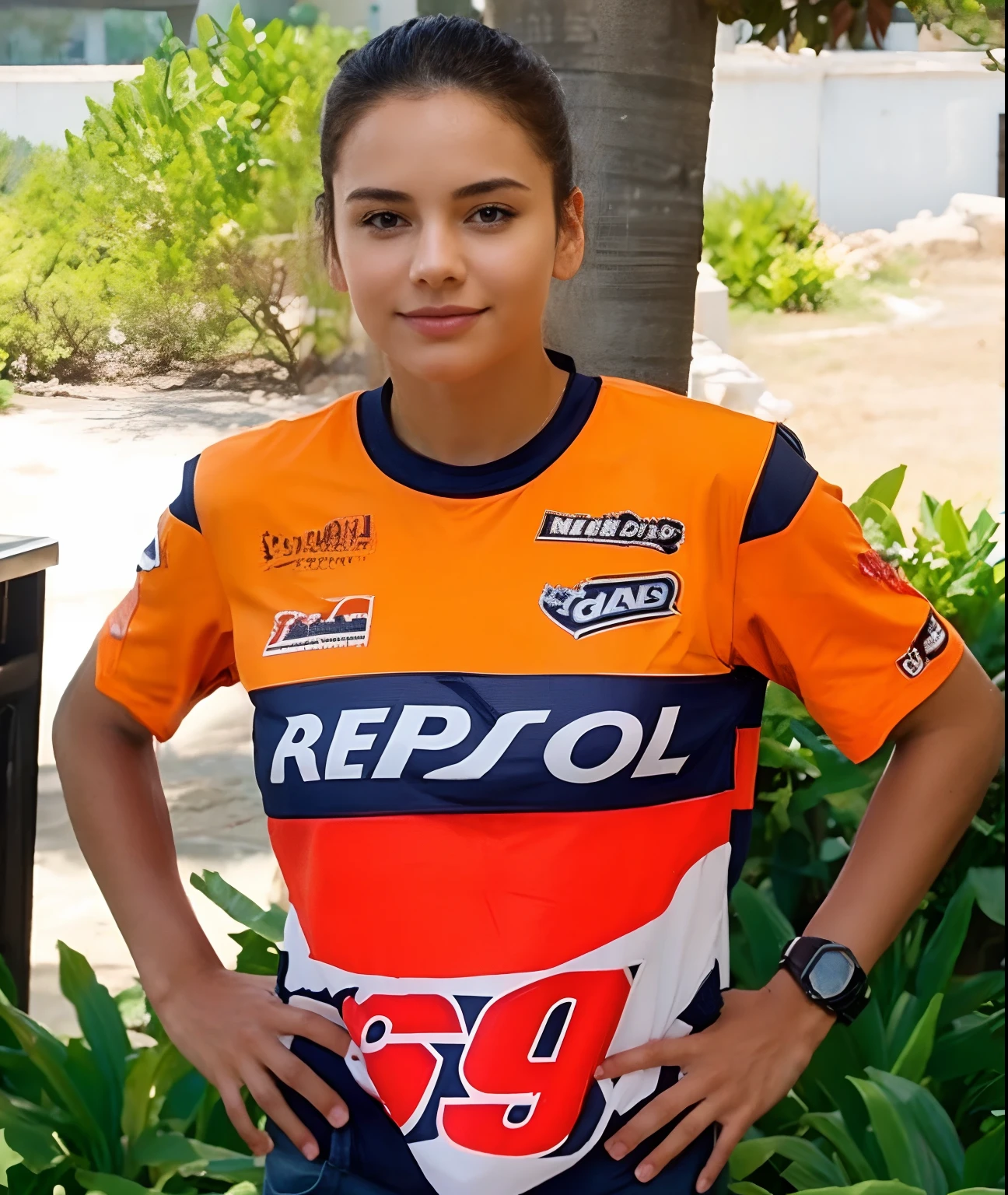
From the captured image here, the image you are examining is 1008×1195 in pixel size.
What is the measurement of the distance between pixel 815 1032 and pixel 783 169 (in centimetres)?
1647

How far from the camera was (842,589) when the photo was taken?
1.39 metres

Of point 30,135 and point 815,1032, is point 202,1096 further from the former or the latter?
point 30,135

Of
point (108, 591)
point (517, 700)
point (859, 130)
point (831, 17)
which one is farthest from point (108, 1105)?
point (859, 130)

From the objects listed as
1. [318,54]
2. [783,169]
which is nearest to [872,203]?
[783,169]

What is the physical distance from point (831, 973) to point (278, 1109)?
525 millimetres

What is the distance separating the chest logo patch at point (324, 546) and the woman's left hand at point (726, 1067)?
19.9 inches

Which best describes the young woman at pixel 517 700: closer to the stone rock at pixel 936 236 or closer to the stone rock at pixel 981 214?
the stone rock at pixel 981 214

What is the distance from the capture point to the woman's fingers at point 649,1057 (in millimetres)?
1351

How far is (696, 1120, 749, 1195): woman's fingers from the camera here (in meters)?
1.41

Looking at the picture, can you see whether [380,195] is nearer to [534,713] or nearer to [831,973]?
[534,713]

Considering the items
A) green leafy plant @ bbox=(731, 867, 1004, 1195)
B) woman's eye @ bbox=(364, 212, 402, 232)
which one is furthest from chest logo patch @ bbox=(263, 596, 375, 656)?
green leafy plant @ bbox=(731, 867, 1004, 1195)

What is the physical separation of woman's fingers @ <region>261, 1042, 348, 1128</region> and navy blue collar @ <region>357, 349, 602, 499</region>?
0.54 metres

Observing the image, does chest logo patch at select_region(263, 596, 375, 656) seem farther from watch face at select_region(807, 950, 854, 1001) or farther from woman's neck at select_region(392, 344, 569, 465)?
watch face at select_region(807, 950, 854, 1001)

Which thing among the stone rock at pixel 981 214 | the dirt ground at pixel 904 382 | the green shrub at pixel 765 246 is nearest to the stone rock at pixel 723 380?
the dirt ground at pixel 904 382
